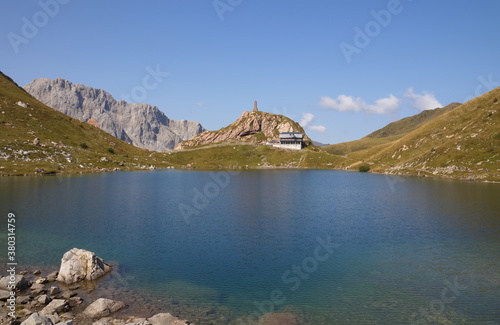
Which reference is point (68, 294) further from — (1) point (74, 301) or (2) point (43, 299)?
(2) point (43, 299)

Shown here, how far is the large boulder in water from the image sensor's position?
38844 mm

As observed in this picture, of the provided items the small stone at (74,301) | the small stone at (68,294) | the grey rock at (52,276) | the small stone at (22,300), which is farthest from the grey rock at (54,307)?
the grey rock at (52,276)

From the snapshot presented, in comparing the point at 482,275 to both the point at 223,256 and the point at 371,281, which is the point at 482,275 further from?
the point at 223,256

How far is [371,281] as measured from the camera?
39.3 m

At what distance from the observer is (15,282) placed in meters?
35.4

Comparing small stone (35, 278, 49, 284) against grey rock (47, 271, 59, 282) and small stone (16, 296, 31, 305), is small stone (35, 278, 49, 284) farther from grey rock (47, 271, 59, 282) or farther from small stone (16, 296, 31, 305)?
small stone (16, 296, 31, 305)

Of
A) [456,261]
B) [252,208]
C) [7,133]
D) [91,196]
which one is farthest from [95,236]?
[7,133]

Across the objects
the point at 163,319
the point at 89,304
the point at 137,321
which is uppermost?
the point at 137,321

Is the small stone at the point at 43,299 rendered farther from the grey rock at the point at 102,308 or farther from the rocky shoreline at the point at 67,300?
the grey rock at the point at 102,308

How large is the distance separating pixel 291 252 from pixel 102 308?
28.3 meters

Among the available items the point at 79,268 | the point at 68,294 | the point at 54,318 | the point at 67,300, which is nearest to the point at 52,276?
the point at 79,268

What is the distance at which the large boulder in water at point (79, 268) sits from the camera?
127 feet

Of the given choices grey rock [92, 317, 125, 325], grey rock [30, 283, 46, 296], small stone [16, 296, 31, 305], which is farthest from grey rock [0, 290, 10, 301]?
grey rock [92, 317, 125, 325]

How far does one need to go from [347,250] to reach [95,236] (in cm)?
4429
